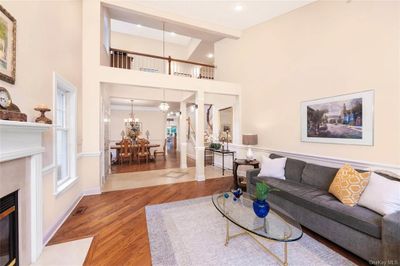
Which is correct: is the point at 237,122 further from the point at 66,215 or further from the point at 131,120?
the point at 131,120

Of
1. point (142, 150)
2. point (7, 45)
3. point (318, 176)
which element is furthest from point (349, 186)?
point (142, 150)

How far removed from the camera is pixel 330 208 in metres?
2.08

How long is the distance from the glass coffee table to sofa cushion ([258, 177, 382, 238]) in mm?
538

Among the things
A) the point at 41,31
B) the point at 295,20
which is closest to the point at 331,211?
the point at 295,20

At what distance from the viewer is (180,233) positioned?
2355 millimetres

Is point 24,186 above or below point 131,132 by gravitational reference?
below

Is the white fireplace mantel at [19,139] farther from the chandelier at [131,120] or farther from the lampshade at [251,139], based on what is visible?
the chandelier at [131,120]

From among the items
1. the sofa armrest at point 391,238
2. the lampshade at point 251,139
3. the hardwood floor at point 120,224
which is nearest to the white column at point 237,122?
the lampshade at point 251,139

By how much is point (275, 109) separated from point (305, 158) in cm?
132

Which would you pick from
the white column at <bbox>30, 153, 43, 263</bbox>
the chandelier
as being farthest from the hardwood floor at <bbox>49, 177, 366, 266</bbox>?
the chandelier

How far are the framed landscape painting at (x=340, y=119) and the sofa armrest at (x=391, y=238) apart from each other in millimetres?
1480

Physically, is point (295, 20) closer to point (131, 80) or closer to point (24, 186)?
point (131, 80)

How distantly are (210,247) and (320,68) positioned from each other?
3.59m

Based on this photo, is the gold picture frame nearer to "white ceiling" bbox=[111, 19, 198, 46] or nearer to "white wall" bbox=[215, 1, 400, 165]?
"white wall" bbox=[215, 1, 400, 165]
